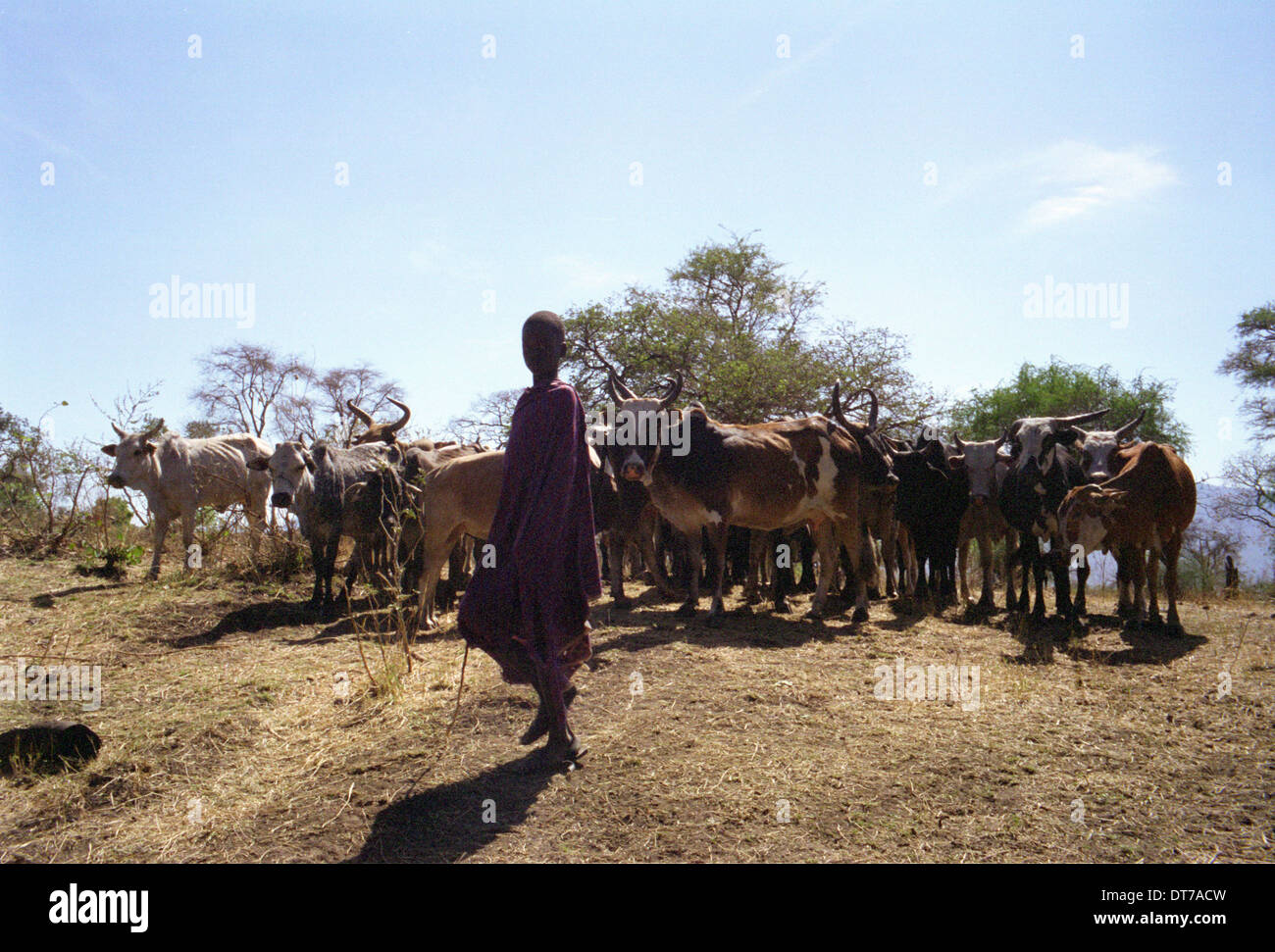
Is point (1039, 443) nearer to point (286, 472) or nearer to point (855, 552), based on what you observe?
point (855, 552)

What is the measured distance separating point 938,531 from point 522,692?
6.86 meters

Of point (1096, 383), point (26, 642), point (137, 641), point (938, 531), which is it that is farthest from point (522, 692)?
point (1096, 383)

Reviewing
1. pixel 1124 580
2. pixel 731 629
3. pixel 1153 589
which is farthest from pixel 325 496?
pixel 1124 580

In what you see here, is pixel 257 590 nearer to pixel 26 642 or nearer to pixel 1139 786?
pixel 26 642

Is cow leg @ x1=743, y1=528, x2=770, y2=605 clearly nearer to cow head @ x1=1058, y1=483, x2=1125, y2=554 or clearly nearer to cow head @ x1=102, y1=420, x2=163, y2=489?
cow head @ x1=1058, y1=483, x2=1125, y2=554

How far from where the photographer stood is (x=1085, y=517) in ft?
29.2

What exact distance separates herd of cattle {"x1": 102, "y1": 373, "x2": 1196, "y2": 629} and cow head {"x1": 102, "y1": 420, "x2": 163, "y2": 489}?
0.06 feet

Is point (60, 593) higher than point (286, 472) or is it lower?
lower

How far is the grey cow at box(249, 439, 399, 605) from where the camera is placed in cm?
953

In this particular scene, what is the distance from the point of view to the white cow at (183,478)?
38.0 ft

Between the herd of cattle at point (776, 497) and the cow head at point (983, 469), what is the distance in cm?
2

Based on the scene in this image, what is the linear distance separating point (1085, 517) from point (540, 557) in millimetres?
6793

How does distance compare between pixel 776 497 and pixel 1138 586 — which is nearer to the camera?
pixel 776 497
